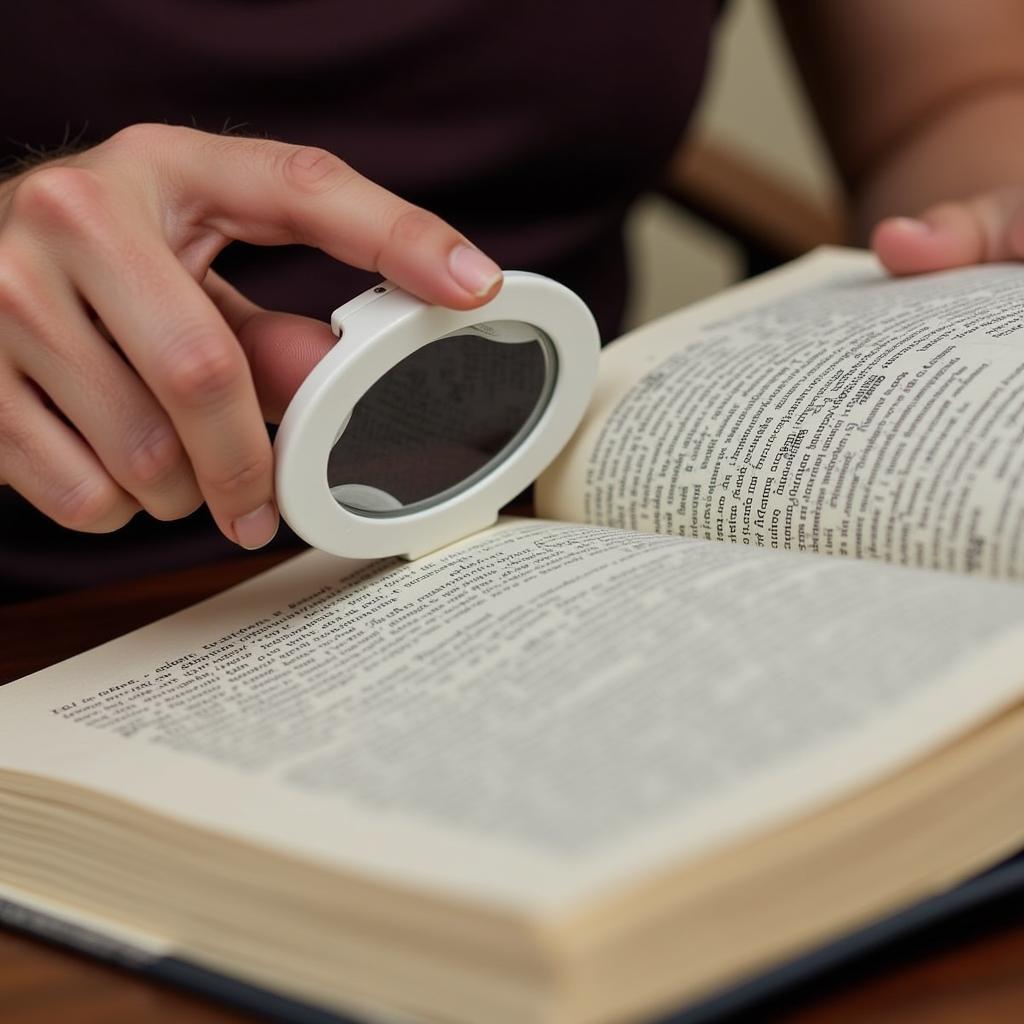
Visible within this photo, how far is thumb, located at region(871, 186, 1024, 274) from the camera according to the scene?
694 mm

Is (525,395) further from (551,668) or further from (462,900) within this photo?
(462,900)

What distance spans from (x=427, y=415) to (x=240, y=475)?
0.09 m

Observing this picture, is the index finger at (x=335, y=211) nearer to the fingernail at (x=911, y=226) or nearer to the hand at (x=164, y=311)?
the hand at (x=164, y=311)

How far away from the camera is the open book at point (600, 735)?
11.7 inches

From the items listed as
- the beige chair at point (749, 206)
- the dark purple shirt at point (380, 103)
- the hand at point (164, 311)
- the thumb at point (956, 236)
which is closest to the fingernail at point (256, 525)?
the hand at point (164, 311)

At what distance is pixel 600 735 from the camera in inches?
13.3

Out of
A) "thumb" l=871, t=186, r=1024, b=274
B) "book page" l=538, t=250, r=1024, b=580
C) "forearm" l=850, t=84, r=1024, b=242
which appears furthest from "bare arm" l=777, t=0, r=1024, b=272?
"book page" l=538, t=250, r=1024, b=580

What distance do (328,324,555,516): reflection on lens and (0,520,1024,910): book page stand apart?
0.05 metres

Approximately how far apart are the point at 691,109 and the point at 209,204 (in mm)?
521

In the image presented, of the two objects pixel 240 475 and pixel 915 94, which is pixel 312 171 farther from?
pixel 915 94

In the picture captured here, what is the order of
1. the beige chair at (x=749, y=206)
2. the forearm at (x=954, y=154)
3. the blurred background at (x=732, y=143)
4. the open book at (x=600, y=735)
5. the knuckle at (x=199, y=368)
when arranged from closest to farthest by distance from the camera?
the open book at (x=600, y=735) < the knuckle at (x=199, y=368) < the forearm at (x=954, y=154) < the beige chair at (x=749, y=206) < the blurred background at (x=732, y=143)

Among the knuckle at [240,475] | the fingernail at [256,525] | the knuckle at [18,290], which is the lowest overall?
the fingernail at [256,525]

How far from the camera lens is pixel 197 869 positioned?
1.14 ft

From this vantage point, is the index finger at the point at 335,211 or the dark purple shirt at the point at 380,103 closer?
the index finger at the point at 335,211
